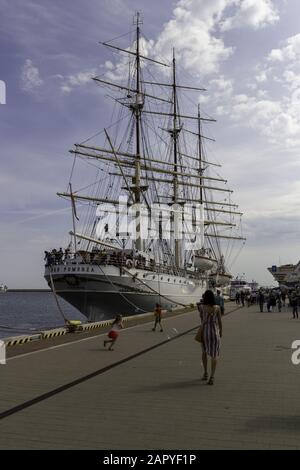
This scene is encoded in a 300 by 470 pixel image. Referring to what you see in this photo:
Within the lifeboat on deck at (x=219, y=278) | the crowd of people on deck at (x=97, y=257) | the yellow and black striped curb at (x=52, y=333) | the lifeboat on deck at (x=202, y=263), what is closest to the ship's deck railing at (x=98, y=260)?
the crowd of people on deck at (x=97, y=257)

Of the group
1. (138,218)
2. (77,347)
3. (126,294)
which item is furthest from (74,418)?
(138,218)

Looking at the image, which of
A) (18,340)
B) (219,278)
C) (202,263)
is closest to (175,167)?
(202,263)

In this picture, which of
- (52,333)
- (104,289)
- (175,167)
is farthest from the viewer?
(175,167)

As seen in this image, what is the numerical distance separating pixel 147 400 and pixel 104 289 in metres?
27.6

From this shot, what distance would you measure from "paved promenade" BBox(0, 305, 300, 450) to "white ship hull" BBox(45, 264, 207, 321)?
844 inches

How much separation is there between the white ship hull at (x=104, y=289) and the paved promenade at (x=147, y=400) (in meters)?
21.4

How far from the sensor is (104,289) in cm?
3484

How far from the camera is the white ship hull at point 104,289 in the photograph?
3459cm

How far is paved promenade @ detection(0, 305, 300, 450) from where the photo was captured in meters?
5.54

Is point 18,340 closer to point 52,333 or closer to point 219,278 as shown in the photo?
point 52,333

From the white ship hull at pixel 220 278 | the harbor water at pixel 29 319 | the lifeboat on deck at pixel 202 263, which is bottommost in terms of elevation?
the harbor water at pixel 29 319

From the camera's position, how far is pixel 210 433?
5750 mm

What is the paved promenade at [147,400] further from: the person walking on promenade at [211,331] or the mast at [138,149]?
the mast at [138,149]

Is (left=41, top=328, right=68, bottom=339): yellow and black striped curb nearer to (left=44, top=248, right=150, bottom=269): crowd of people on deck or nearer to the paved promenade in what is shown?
the paved promenade
